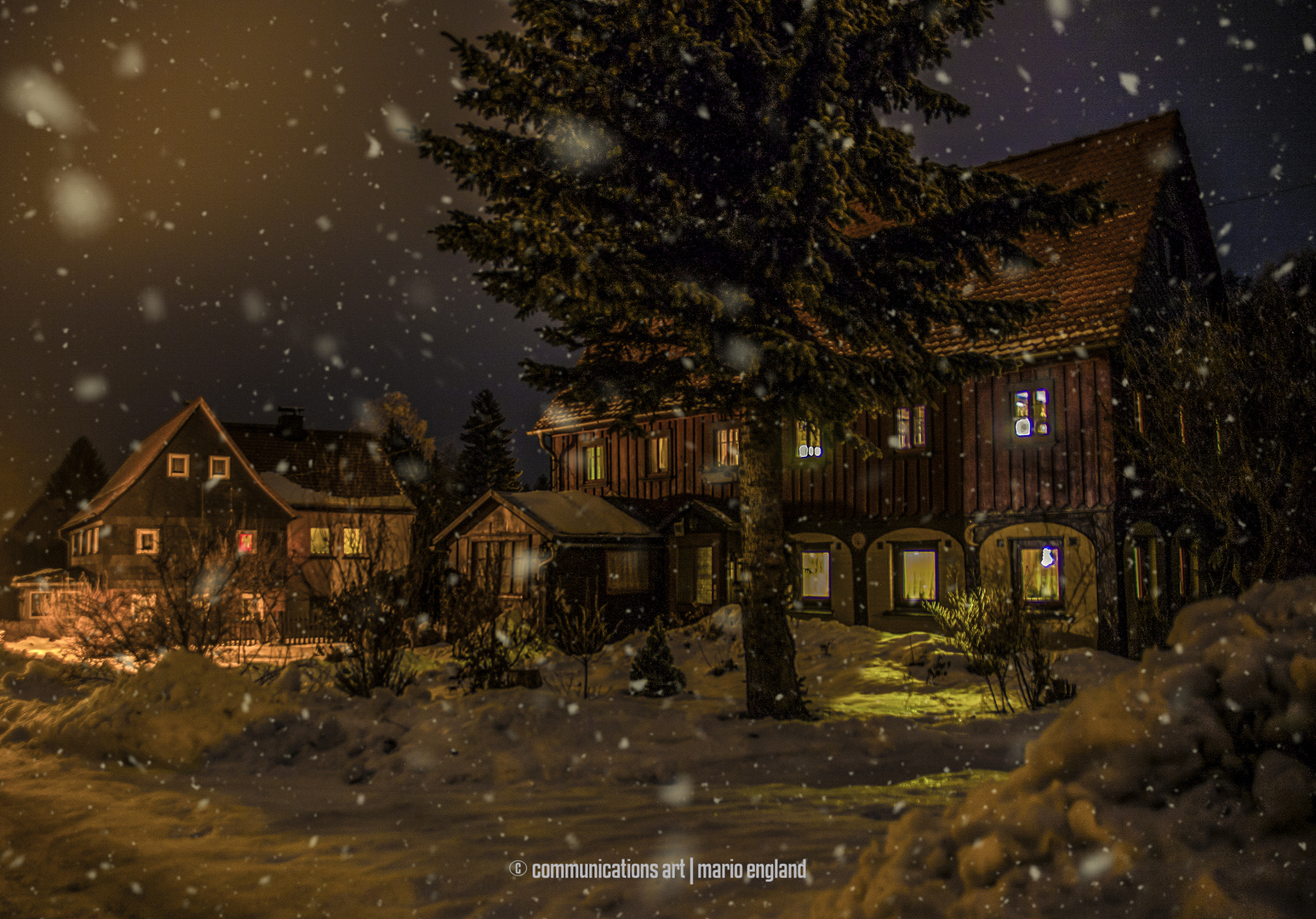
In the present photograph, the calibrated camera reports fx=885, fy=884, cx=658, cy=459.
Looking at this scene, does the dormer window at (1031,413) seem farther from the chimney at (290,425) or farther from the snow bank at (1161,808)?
the chimney at (290,425)

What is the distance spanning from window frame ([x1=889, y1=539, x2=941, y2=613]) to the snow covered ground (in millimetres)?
8024

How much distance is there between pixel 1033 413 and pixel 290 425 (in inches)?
1308

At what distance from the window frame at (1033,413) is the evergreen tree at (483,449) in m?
33.4

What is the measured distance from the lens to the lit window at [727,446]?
24.1 m

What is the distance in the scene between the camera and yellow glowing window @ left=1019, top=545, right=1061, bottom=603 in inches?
723

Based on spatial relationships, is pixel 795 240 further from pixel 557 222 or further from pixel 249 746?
pixel 249 746

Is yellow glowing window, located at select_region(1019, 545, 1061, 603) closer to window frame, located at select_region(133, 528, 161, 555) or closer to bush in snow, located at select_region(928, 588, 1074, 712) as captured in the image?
bush in snow, located at select_region(928, 588, 1074, 712)

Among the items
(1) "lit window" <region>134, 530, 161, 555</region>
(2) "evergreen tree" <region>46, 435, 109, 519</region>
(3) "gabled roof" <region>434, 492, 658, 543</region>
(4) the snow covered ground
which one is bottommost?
(4) the snow covered ground

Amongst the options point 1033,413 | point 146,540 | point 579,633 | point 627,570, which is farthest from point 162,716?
point 146,540

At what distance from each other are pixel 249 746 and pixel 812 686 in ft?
25.5

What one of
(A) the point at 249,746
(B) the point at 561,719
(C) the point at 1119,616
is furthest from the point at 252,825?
(C) the point at 1119,616

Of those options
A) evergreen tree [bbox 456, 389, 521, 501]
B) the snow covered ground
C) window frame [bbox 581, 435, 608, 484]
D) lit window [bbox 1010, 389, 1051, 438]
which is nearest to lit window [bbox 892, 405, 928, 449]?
lit window [bbox 1010, 389, 1051, 438]

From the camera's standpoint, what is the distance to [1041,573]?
18.6 metres

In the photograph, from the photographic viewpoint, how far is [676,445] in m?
25.6
